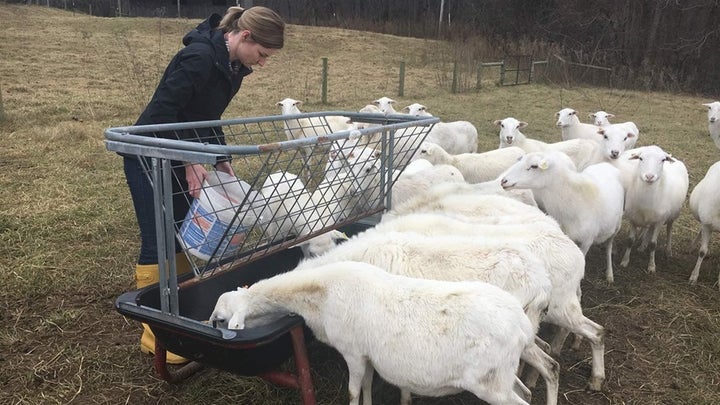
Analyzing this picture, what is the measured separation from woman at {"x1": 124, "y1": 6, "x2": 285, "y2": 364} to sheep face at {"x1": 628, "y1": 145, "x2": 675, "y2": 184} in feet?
12.1

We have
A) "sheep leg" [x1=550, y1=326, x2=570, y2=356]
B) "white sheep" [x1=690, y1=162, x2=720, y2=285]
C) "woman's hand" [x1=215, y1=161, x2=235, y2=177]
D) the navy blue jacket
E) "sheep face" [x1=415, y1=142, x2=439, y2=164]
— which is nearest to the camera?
the navy blue jacket

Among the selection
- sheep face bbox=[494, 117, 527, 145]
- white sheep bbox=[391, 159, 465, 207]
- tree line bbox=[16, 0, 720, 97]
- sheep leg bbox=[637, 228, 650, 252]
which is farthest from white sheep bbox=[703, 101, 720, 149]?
tree line bbox=[16, 0, 720, 97]

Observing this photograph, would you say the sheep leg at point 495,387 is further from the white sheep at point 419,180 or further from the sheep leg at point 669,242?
the sheep leg at point 669,242

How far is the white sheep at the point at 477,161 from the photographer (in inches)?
233

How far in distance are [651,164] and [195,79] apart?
4.22m

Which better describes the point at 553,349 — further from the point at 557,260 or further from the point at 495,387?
the point at 495,387

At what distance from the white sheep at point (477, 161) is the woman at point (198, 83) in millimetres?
3085

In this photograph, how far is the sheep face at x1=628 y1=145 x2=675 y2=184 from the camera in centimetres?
512

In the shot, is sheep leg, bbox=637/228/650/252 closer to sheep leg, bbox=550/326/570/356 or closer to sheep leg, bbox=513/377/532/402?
sheep leg, bbox=550/326/570/356

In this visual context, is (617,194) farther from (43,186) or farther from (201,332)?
(43,186)

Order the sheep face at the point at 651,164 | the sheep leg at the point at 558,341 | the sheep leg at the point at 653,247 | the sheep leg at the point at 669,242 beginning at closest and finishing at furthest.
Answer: the sheep leg at the point at 558,341, the sheep face at the point at 651,164, the sheep leg at the point at 653,247, the sheep leg at the point at 669,242

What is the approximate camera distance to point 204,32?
306 centimetres

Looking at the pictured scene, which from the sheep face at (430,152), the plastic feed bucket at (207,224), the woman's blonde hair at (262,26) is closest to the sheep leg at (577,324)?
the plastic feed bucket at (207,224)

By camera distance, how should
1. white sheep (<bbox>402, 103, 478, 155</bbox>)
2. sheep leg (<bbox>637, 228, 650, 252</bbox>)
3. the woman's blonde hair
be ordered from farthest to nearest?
1. white sheep (<bbox>402, 103, 478, 155</bbox>)
2. sheep leg (<bbox>637, 228, 650, 252</bbox>)
3. the woman's blonde hair
